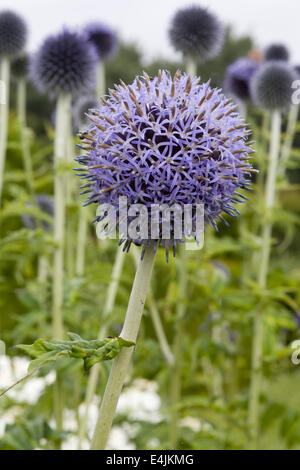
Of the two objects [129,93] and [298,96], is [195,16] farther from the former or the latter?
[129,93]

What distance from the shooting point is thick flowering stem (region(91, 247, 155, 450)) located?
98 centimetres

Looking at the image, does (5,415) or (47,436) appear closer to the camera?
(47,436)

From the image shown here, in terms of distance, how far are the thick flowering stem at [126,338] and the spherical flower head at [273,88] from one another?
6.06 feet

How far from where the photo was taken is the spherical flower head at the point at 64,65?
2330 millimetres

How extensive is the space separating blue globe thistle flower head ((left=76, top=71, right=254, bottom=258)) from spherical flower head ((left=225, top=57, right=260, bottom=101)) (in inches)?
92.4

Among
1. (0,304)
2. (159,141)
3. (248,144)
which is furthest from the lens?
(0,304)

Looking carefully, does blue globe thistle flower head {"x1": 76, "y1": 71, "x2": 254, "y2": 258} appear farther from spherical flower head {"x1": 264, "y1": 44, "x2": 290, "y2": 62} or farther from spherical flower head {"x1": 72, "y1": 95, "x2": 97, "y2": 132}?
spherical flower head {"x1": 264, "y1": 44, "x2": 290, "y2": 62}

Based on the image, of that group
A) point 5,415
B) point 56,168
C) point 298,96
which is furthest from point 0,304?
point 298,96

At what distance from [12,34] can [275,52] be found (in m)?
1.70

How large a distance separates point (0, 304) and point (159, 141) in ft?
11.2

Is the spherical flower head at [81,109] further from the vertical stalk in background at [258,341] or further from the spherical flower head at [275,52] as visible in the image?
the spherical flower head at [275,52]

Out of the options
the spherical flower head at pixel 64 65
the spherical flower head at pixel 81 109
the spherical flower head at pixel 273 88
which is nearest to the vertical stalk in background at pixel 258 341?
the spherical flower head at pixel 273 88

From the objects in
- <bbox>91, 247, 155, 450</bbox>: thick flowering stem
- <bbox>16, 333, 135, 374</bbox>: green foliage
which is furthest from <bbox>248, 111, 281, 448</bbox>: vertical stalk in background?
<bbox>16, 333, 135, 374</bbox>: green foliage

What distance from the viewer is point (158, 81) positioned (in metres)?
1.04
